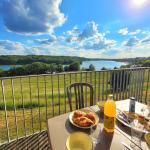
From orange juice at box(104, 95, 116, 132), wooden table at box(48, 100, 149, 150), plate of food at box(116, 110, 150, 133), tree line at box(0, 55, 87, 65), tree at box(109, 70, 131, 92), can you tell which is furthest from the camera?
tree line at box(0, 55, 87, 65)

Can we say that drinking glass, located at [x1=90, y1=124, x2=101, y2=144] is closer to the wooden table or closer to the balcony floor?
the wooden table

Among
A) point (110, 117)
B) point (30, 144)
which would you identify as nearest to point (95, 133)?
point (110, 117)

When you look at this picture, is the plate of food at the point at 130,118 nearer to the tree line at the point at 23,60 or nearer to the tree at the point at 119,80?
the tree at the point at 119,80

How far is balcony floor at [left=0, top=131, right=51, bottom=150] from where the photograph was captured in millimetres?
2721

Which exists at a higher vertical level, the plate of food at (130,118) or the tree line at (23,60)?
the tree line at (23,60)

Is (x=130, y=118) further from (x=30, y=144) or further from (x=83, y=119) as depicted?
(x=30, y=144)

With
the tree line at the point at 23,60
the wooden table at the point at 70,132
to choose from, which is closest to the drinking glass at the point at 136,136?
the wooden table at the point at 70,132

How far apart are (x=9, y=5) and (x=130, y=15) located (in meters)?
6.35

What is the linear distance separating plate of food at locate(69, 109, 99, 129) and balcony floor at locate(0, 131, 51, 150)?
4.87 ft

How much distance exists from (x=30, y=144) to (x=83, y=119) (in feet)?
5.99

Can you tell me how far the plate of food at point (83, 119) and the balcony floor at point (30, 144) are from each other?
1.48 m

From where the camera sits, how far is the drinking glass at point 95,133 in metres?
1.16

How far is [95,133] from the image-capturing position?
125cm

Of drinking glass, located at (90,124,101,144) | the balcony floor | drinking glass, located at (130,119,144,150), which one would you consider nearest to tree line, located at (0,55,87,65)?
the balcony floor
